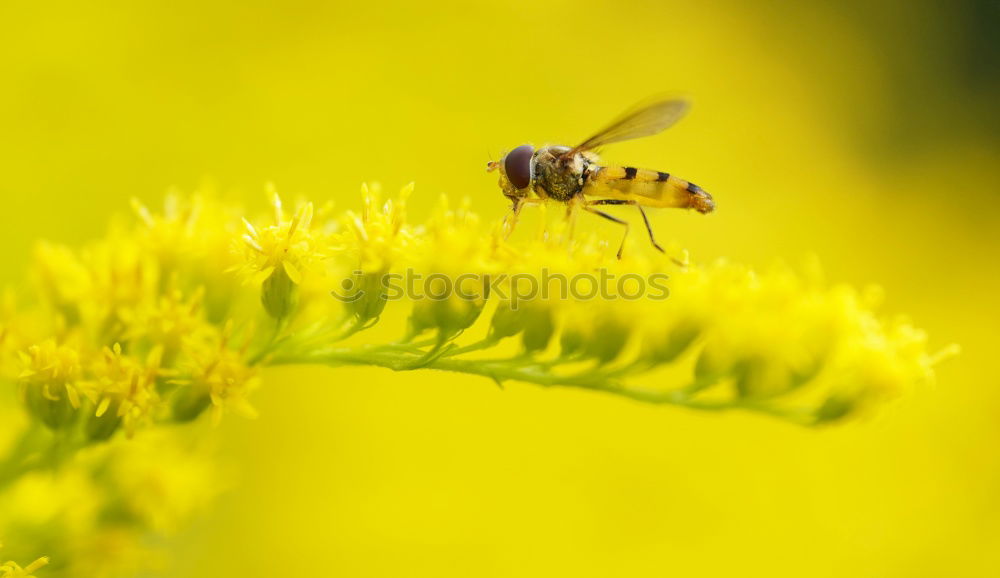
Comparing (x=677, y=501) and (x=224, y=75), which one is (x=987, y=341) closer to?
(x=677, y=501)

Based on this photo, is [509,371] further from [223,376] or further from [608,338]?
[223,376]

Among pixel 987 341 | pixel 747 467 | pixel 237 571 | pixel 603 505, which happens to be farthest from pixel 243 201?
pixel 987 341

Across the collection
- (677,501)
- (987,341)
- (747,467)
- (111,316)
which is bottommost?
(111,316)

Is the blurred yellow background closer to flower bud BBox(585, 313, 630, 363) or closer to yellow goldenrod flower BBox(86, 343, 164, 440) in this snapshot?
flower bud BBox(585, 313, 630, 363)

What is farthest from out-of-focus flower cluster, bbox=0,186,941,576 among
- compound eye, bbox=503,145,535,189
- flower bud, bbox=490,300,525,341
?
compound eye, bbox=503,145,535,189

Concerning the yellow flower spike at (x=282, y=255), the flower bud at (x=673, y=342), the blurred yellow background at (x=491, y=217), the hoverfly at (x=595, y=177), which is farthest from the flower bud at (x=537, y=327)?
the blurred yellow background at (x=491, y=217)

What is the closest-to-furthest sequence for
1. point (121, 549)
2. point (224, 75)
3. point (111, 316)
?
point (111, 316)
point (121, 549)
point (224, 75)
